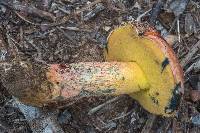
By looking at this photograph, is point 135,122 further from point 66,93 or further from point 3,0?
point 3,0

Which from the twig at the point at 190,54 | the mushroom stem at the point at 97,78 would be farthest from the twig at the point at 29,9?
the twig at the point at 190,54

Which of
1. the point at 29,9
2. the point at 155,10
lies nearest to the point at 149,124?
the point at 155,10

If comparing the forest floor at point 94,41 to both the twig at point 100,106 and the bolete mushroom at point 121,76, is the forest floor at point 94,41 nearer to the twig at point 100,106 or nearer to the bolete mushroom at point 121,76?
the twig at point 100,106

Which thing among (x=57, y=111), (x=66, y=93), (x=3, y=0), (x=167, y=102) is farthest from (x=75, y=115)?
(x=3, y=0)

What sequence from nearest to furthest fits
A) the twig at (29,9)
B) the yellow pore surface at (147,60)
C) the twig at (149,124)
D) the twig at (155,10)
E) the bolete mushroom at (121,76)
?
1. the bolete mushroom at (121,76)
2. the yellow pore surface at (147,60)
3. the twig at (149,124)
4. the twig at (155,10)
5. the twig at (29,9)

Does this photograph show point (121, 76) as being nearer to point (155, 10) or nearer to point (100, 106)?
point (100, 106)

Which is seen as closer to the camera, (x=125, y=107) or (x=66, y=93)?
(x=66, y=93)

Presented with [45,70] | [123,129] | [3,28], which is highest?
[45,70]
